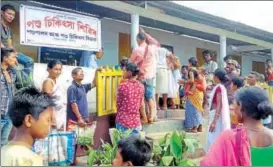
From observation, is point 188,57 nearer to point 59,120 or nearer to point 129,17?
point 129,17

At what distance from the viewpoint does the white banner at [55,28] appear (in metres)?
2.31

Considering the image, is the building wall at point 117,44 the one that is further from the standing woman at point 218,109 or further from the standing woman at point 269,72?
the standing woman at point 218,109

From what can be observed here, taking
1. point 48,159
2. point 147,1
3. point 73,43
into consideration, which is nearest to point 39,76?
point 73,43

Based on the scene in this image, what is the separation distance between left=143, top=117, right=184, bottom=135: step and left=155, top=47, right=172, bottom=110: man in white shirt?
12 cm

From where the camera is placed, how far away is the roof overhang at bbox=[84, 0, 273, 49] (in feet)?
7.52

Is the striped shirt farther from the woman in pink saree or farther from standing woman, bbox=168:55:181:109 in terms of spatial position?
the woman in pink saree

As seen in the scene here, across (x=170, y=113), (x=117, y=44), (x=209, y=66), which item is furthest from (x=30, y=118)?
(x=209, y=66)

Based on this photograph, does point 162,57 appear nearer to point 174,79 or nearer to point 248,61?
point 174,79

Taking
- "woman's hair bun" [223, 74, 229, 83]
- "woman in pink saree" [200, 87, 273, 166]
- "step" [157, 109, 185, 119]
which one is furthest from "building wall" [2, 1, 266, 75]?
"woman in pink saree" [200, 87, 273, 166]

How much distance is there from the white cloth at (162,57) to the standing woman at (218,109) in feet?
1.86

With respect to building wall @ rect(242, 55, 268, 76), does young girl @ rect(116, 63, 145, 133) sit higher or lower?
lower

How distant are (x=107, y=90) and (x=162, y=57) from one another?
0.62m

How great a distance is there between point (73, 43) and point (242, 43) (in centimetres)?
125

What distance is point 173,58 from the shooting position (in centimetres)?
277
